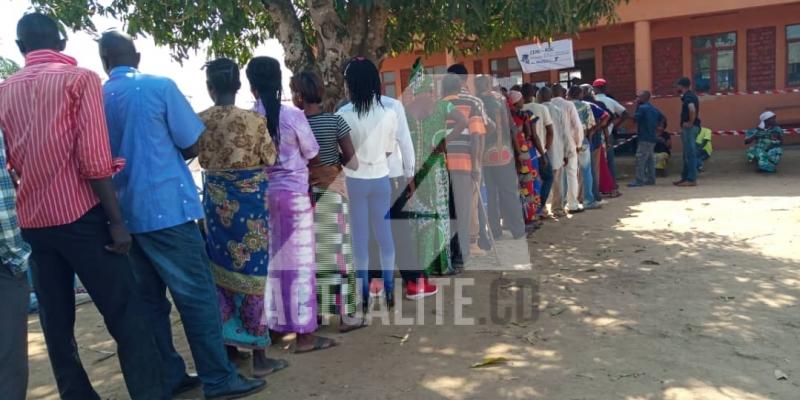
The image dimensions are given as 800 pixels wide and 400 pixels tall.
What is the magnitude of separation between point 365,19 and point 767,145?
8.07 m

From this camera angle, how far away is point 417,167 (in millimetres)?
4758

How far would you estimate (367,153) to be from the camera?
13.4 ft

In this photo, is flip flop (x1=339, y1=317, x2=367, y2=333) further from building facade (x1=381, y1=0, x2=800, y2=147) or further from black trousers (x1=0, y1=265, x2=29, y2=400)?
building facade (x1=381, y1=0, x2=800, y2=147)

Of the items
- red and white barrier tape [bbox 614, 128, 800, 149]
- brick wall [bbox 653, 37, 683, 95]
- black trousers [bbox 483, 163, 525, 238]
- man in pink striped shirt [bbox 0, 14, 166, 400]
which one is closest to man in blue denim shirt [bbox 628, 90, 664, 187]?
red and white barrier tape [bbox 614, 128, 800, 149]

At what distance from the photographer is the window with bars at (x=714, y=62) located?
1379 cm

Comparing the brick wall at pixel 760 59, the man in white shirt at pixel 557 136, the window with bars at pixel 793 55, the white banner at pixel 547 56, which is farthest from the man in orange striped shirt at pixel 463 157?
the window with bars at pixel 793 55

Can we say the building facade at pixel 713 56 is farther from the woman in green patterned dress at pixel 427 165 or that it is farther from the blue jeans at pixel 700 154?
the woman in green patterned dress at pixel 427 165

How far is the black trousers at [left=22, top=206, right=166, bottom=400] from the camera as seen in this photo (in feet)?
8.83

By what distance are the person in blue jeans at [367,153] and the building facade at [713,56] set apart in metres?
8.62

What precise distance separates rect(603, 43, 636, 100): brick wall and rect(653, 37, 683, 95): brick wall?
0.50m

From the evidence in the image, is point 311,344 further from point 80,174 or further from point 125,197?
point 80,174

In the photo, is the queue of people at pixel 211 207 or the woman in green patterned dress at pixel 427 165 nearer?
the queue of people at pixel 211 207

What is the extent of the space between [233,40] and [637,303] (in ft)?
19.5

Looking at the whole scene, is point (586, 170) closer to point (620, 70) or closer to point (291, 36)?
point (291, 36)
